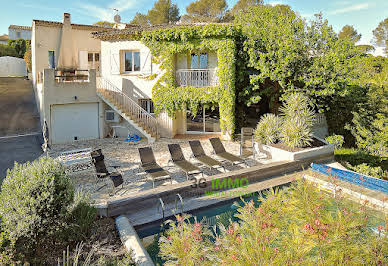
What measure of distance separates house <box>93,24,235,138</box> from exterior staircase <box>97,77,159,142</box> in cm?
13

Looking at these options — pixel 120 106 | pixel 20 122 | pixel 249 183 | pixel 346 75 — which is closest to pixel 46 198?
pixel 249 183

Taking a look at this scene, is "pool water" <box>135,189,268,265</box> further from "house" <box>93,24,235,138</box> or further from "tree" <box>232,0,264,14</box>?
"tree" <box>232,0,264,14</box>

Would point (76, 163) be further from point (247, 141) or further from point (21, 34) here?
point (21, 34)

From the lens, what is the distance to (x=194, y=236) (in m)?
4.14

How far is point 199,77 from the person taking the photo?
60.6 ft

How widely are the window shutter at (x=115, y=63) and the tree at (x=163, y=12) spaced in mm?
30652

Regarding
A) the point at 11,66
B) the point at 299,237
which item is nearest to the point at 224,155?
the point at 299,237

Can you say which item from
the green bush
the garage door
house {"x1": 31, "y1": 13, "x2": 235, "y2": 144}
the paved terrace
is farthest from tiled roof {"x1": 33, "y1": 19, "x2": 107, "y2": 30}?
the green bush

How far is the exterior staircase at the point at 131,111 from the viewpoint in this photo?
17359mm

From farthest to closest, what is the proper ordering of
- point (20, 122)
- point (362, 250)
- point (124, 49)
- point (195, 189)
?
point (20, 122)
point (124, 49)
point (195, 189)
point (362, 250)

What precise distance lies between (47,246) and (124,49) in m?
16.0

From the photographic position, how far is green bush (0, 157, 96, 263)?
5.32 m

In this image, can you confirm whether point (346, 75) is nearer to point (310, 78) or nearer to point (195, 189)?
point (310, 78)

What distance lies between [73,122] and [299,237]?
16.9 meters
